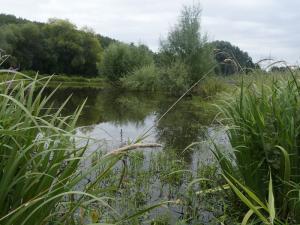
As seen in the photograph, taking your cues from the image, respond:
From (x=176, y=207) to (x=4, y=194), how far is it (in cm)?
272

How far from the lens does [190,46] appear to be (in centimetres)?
2959

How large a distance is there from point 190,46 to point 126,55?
18311 millimetres

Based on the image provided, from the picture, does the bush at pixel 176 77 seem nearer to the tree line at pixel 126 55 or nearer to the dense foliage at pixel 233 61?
the tree line at pixel 126 55

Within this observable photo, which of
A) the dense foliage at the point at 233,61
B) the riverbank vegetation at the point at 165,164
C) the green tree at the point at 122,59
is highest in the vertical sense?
the green tree at the point at 122,59

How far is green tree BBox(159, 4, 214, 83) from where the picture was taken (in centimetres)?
2914

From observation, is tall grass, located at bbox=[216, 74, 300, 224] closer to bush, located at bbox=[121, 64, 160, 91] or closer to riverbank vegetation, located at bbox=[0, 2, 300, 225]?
riverbank vegetation, located at bbox=[0, 2, 300, 225]

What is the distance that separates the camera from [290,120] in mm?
3119

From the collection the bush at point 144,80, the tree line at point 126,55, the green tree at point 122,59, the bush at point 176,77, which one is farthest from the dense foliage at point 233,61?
the green tree at point 122,59

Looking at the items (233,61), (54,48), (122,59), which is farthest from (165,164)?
(54,48)

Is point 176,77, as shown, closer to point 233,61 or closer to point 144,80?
point 144,80

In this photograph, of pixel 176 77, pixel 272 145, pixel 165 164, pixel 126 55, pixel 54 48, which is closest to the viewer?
pixel 272 145

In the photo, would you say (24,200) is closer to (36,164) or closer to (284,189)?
(36,164)

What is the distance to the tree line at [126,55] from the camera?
27859mm

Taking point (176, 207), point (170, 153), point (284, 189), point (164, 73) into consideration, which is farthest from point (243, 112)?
point (164, 73)
